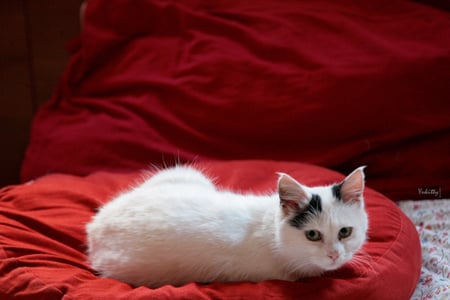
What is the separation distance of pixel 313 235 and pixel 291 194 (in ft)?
0.33

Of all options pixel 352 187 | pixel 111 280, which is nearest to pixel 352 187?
pixel 352 187

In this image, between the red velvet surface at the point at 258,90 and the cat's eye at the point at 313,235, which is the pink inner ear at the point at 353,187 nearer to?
the cat's eye at the point at 313,235

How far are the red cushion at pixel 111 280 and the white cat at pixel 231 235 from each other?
0.14ft

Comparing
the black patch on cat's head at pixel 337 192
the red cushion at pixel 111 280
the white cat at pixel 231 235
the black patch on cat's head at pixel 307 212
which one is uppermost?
the black patch on cat's head at pixel 337 192

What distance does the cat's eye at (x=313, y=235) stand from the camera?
1060mm

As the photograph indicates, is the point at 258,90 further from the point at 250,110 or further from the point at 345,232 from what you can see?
the point at 345,232

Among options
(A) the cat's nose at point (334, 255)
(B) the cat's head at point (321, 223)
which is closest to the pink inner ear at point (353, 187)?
(B) the cat's head at point (321, 223)

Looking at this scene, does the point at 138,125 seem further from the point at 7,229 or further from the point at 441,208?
the point at 441,208

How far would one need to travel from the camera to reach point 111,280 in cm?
117

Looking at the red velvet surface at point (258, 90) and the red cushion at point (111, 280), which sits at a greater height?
the red velvet surface at point (258, 90)

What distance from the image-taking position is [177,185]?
135 centimetres

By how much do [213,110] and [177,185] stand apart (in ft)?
1.67

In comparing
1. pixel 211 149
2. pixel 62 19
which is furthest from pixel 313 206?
pixel 62 19

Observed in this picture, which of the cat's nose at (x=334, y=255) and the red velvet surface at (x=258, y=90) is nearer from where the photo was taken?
the cat's nose at (x=334, y=255)
